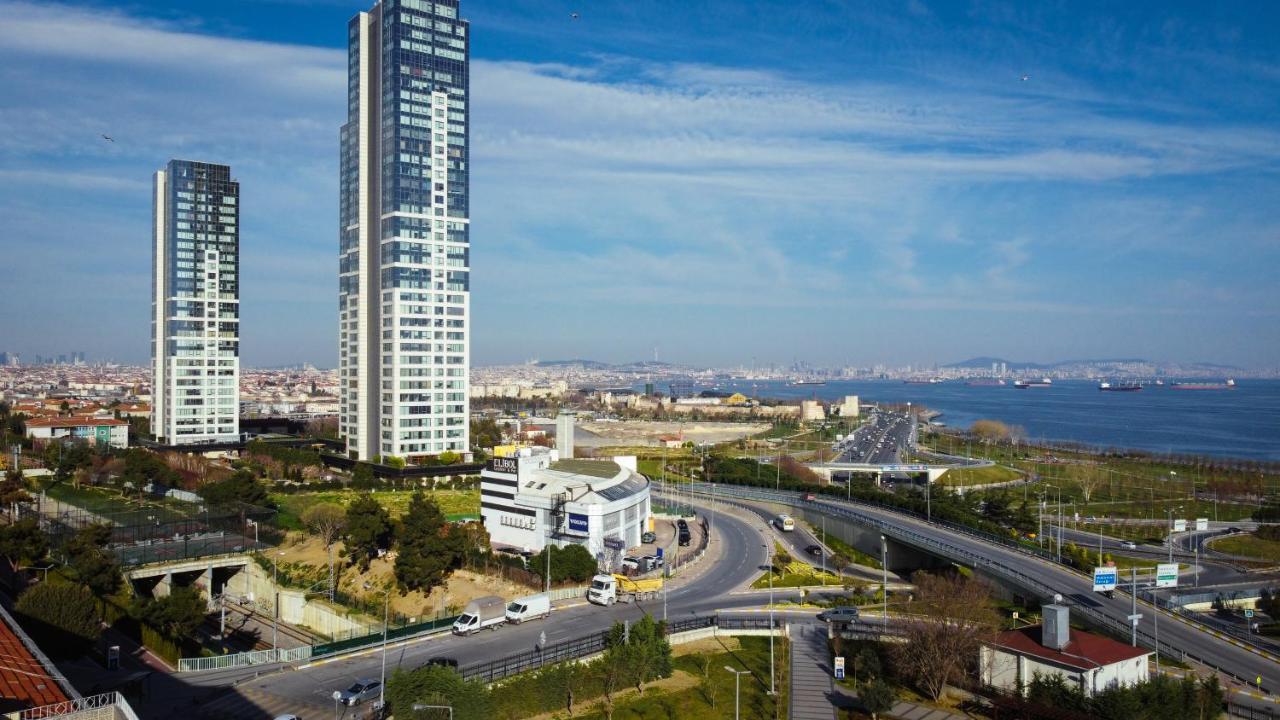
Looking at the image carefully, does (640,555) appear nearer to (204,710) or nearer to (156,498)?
(204,710)

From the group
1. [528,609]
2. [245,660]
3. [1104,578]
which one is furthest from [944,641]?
[245,660]

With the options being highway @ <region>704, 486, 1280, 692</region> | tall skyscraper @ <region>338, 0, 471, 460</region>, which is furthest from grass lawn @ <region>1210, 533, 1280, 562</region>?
tall skyscraper @ <region>338, 0, 471, 460</region>

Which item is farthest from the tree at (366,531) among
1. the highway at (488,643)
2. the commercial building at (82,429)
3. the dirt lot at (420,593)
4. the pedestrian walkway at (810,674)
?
the commercial building at (82,429)

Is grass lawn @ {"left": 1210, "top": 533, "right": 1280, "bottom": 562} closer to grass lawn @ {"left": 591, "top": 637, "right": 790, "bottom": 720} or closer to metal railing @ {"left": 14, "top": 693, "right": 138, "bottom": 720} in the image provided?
grass lawn @ {"left": 591, "top": 637, "right": 790, "bottom": 720}

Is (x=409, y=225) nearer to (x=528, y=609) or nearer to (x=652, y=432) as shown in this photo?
(x=528, y=609)

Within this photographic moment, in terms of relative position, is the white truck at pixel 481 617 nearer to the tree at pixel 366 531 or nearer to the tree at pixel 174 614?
the tree at pixel 174 614

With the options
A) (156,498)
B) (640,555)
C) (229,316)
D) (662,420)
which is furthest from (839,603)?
(662,420)
